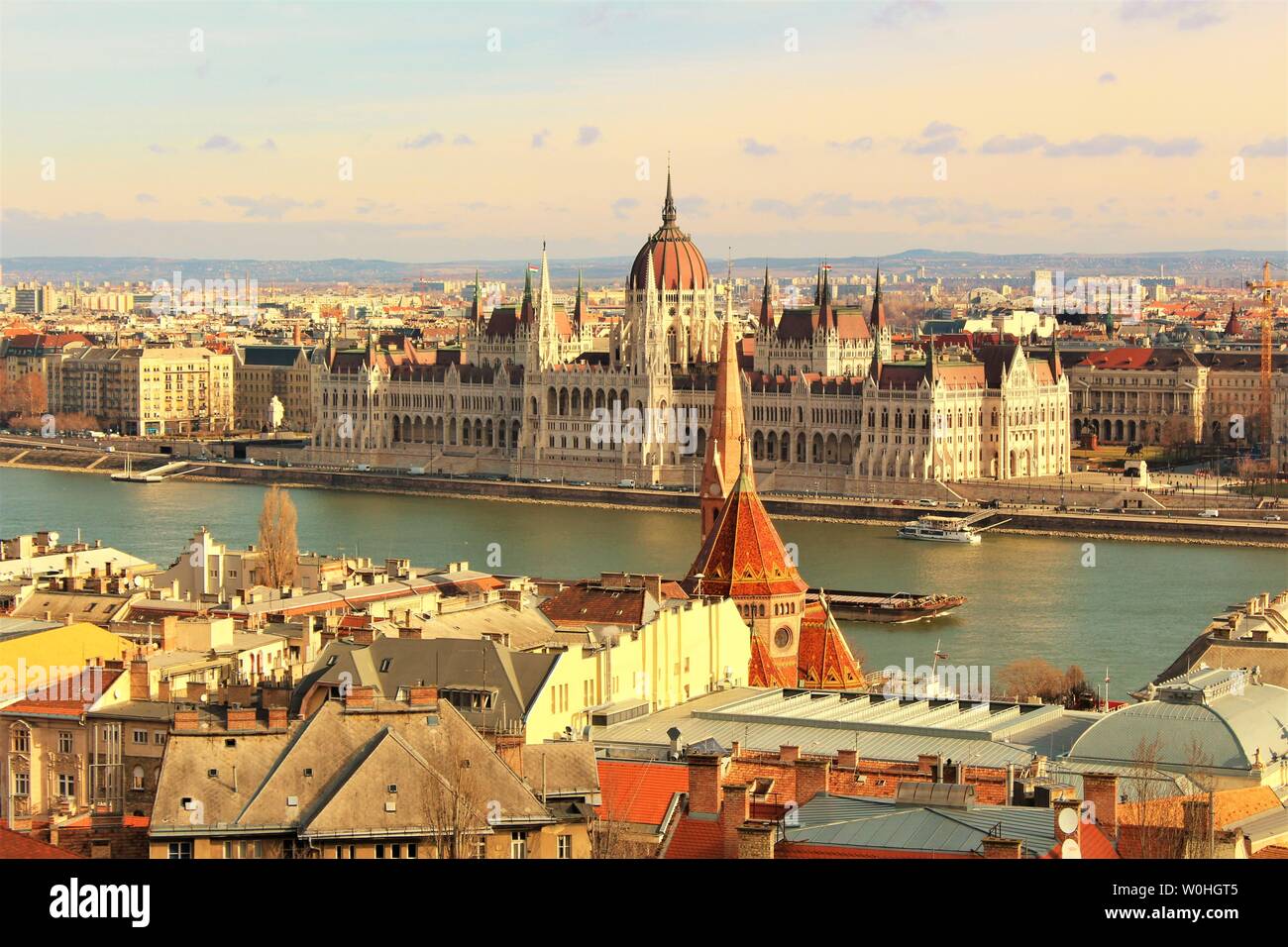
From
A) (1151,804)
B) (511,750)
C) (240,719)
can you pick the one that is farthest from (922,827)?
(240,719)

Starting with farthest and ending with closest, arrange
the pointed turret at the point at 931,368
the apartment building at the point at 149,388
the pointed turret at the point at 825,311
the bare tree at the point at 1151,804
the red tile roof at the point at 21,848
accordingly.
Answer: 1. the apartment building at the point at 149,388
2. the pointed turret at the point at 825,311
3. the pointed turret at the point at 931,368
4. the bare tree at the point at 1151,804
5. the red tile roof at the point at 21,848

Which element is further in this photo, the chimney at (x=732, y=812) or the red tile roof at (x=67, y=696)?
the red tile roof at (x=67, y=696)

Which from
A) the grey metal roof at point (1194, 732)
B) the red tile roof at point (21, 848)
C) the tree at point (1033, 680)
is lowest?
the tree at point (1033, 680)

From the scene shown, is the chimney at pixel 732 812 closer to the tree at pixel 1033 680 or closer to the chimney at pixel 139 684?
the chimney at pixel 139 684

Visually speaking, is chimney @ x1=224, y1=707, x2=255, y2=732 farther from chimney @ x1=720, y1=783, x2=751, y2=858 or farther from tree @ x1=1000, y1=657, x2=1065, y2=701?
tree @ x1=1000, y1=657, x2=1065, y2=701

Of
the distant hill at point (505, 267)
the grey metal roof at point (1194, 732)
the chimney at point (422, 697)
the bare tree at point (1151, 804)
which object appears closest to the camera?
the bare tree at point (1151, 804)

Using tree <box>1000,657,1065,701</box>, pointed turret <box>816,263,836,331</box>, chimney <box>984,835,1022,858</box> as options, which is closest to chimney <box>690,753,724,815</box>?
chimney <box>984,835,1022,858</box>

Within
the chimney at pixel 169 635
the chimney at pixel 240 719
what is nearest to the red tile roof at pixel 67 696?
the chimney at pixel 169 635
